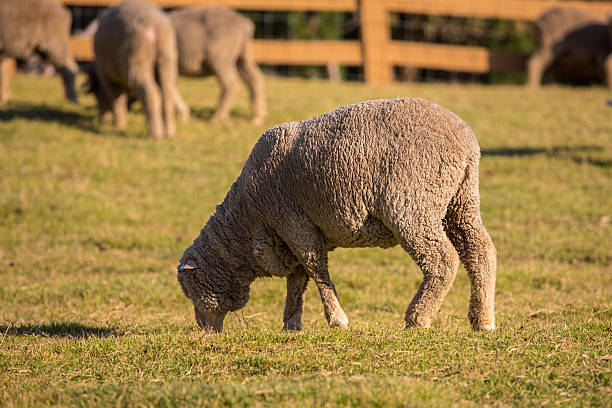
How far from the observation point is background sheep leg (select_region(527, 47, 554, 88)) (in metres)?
18.1

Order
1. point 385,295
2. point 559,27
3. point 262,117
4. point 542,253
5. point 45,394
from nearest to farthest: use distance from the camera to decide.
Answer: point 45,394 → point 385,295 → point 542,253 → point 262,117 → point 559,27

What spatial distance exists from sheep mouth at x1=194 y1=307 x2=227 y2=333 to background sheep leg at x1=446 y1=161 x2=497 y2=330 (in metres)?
1.95

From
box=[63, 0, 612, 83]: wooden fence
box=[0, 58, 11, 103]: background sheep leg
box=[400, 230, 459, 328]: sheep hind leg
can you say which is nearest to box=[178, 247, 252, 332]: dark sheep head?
box=[400, 230, 459, 328]: sheep hind leg

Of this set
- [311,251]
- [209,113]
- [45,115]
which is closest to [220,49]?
[209,113]

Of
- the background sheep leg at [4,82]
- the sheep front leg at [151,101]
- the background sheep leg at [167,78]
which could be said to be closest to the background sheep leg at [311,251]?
the sheep front leg at [151,101]

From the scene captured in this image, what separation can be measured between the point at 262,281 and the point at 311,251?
104 inches

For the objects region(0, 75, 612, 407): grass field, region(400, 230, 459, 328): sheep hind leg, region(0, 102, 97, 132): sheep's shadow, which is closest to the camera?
region(0, 75, 612, 407): grass field

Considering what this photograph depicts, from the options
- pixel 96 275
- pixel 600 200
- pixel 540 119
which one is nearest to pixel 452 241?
pixel 96 275

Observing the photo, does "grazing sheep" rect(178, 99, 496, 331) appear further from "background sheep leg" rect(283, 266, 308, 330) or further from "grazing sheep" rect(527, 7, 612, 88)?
"grazing sheep" rect(527, 7, 612, 88)

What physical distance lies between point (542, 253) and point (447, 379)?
476 centimetres

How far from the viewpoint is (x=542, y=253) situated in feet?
27.6

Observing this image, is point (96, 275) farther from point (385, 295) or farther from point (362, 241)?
point (362, 241)

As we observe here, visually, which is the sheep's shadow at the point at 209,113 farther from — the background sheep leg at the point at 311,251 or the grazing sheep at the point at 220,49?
the background sheep leg at the point at 311,251

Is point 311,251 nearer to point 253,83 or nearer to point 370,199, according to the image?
point 370,199
